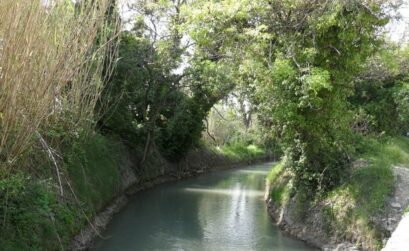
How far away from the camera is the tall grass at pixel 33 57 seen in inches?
213

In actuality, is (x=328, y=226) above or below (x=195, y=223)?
above

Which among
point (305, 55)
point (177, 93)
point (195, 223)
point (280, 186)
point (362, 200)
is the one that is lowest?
point (195, 223)

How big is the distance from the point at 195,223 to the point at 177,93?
26.7 ft

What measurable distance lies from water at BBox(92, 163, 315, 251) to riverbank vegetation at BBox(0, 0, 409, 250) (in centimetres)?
83

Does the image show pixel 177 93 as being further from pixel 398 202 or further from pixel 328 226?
pixel 398 202

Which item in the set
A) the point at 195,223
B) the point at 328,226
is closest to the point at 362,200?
the point at 328,226

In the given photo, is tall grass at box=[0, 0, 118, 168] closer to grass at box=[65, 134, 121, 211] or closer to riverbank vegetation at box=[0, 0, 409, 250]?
riverbank vegetation at box=[0, 0, 409, 250]

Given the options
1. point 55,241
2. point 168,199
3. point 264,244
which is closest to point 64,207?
point 55,241

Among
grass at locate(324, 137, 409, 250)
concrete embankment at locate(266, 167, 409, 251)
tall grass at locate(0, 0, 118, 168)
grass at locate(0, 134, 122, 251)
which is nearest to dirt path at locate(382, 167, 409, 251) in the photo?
concrete embankment at locate(266, 167, 409, 251)

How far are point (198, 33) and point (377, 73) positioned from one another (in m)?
5.89

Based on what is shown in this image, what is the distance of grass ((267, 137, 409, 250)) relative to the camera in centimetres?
951

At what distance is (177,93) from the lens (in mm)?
19875

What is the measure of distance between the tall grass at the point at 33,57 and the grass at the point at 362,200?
20.6 feet

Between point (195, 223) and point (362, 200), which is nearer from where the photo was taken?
point (362, 200)
